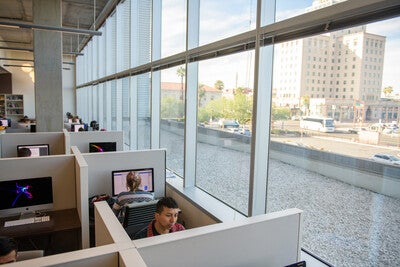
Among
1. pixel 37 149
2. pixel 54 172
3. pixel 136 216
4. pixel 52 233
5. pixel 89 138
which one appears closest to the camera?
pixel 136 216

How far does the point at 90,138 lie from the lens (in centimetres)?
505

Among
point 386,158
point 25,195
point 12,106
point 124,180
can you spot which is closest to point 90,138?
point 124,180

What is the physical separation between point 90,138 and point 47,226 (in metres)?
2.50

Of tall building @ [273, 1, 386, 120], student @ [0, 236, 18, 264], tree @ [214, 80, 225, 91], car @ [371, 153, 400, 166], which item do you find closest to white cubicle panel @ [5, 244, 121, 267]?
student @ [0, 236, 18, 264]

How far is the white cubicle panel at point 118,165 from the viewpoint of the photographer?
3344 millimetres

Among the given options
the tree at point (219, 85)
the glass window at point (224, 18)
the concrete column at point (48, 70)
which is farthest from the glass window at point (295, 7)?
the concrete column at point (48, 70)

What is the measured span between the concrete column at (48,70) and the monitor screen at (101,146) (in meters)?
2.52

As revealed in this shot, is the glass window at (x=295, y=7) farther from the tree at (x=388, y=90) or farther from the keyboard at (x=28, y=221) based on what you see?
the keyboard at (x=28, y=221)

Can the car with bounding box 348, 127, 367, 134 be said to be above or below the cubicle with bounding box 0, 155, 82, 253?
above

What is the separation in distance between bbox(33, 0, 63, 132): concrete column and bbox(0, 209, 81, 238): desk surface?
439cm

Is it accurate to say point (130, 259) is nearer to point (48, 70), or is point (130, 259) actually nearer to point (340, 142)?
point (340, 142)

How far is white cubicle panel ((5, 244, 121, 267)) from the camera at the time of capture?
1045 mm

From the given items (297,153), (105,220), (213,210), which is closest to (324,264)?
(297,153)

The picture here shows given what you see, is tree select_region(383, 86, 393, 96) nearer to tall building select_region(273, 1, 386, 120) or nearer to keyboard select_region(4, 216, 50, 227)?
tall building select_region(273, 1, 386, 120)
